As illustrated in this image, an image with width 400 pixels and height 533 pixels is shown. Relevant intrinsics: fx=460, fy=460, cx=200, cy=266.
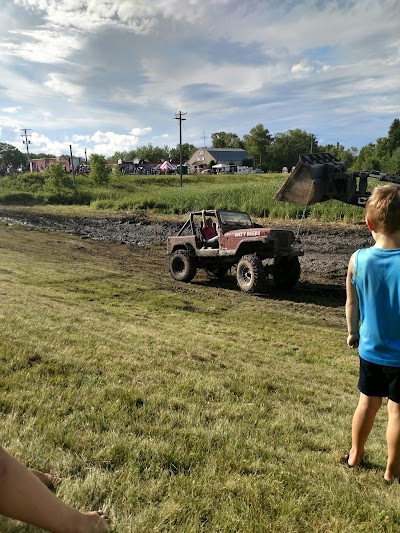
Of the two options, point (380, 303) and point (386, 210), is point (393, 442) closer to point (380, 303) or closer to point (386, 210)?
point (380, 303)

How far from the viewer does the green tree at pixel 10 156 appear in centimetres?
9506

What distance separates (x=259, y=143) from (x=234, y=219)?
3913 inches

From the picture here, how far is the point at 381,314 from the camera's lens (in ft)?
8.63

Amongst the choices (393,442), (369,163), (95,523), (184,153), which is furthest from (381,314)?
(184,153)

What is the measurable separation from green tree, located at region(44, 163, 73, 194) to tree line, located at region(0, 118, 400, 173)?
42.5 m

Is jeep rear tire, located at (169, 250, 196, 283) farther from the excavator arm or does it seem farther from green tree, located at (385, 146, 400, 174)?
green tree, located at (385, 146, 400, 174)

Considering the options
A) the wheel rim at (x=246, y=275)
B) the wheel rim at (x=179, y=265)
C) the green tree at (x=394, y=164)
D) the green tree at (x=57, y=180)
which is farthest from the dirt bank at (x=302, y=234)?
the green tree at (x=394, y=164)

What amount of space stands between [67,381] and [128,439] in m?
1.10

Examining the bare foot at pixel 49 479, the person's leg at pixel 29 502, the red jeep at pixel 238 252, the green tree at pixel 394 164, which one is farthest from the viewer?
the green tree at pixel 394 164

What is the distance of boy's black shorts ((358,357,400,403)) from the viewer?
259cm

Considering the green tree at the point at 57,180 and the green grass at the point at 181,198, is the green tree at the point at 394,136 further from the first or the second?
the green tree at the point at 57,180

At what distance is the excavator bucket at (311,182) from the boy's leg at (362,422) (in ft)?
16.1

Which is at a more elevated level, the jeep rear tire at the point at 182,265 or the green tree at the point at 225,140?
the green tree at the point at 225,140

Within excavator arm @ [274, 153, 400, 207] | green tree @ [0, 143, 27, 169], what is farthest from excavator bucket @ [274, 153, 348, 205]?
green tree @ [0, 143, 27, 169]
